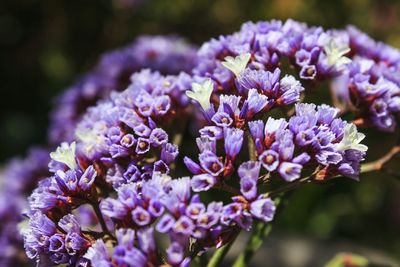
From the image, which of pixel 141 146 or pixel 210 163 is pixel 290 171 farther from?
pixel 141 146

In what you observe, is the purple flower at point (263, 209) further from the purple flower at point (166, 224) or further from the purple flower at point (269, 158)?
the purple flower at point (166, 224)

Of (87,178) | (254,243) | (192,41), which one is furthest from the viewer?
(192,41)

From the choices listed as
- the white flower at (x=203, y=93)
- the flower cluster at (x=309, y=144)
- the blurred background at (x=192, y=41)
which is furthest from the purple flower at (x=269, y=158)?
the blurred background at (x=192, y=41)

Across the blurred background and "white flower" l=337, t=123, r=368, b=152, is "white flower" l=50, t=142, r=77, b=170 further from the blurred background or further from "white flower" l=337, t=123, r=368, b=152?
the blurred background

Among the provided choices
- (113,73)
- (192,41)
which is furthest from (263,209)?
(192,41)

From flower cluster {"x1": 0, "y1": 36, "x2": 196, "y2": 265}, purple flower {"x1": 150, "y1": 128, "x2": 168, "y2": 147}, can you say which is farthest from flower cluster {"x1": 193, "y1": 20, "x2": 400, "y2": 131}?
flower cluster {"x1": 0, "y1": 36, "x2": 196, "y2": 265}

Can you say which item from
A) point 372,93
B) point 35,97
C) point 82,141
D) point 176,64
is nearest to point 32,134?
point 35,97
